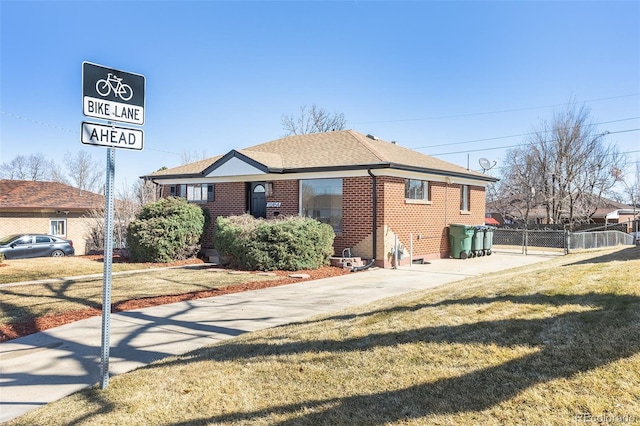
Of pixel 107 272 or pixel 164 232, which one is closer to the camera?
pixel 107 272

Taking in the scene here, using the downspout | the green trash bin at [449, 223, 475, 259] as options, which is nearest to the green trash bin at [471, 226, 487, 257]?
the green trash bin at [449, 223, 475, 259]

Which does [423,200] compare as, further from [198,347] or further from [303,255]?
[198,347]

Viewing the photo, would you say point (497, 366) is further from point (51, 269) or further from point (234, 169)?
point (234, 169)

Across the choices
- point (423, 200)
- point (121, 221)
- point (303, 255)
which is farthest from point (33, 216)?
point (423, 200)

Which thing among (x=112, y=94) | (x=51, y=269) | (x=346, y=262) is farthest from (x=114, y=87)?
(x=51, y=269)

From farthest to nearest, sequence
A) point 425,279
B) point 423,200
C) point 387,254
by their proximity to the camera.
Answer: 1. point 423,200
2. point 387,254
3. point 425,279

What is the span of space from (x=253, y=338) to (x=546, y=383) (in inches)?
141

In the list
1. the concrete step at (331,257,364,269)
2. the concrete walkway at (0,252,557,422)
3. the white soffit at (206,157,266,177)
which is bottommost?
the concrete walkway at (0,252,557,422)

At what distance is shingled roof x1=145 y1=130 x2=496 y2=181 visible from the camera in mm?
15422

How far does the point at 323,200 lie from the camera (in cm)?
1623

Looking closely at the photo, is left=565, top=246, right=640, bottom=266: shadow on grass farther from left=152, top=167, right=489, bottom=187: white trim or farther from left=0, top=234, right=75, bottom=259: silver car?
left=0, top=234, right=75, bottom=259: silver car

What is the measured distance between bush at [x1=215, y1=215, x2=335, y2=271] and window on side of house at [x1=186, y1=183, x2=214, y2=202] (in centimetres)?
542

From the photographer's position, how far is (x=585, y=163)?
114 ft

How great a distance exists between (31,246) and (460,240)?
1928 cm
